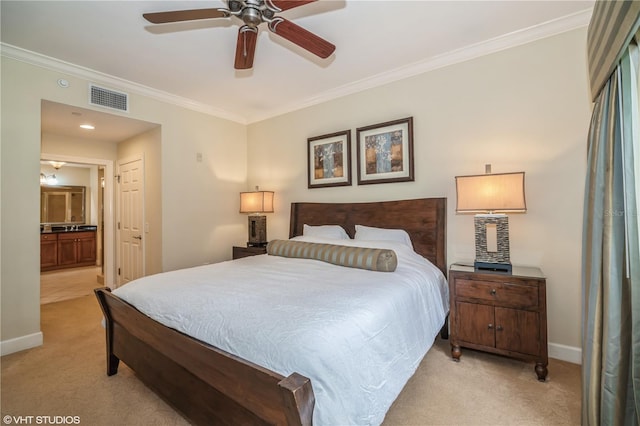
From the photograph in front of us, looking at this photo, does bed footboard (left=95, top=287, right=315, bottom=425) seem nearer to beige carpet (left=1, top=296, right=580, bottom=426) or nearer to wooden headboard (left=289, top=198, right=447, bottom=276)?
beige carpet (left=1, top=296, right=580, bottom=426)

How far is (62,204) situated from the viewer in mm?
6941

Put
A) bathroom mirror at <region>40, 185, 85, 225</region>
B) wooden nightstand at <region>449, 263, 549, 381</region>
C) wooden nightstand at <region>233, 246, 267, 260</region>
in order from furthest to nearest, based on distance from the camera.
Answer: bathroom mirror at <region>40, 185, 85, 225</region>, wooden nightstand at <region>233, 246, 267, 260</region>, wooden nightstand at <region>449, 263, 549, 381</region>

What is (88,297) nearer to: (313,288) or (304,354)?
(313,288)

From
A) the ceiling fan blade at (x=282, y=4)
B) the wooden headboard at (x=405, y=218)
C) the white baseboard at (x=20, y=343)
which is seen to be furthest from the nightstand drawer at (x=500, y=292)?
the white baseboard at (x=20, y=343)

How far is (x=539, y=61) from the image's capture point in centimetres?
248

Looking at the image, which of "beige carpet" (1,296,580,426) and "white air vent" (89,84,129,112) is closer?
"beige carpet" (1,296,580,426)

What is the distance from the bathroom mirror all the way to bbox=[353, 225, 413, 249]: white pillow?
7.47m

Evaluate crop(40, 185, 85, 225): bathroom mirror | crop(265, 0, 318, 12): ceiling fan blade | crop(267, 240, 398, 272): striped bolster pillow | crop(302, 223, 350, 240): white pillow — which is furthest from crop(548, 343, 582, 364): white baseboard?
crop(40, 185, 85, 225): bathroom mirror

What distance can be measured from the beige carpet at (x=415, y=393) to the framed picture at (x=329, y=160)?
2.14 m

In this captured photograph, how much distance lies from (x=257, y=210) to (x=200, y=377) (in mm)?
2788

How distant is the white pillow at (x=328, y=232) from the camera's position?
3272 millimetres

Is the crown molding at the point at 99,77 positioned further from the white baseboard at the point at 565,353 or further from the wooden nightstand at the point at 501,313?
the white baseboard at the point at 565,353

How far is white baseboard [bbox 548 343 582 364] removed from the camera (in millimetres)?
2330

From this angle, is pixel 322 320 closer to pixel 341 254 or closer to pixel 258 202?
pixel 341 254
